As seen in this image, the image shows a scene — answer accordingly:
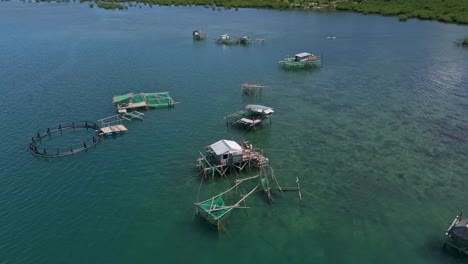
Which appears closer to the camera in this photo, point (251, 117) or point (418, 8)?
point (251, 117)

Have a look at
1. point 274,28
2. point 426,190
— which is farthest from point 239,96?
point 274,28

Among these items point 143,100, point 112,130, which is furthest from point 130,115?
point 112,130

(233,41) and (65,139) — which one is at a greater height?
(233,41)

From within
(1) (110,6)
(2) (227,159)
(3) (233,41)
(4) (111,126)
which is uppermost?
(1) (110,6)

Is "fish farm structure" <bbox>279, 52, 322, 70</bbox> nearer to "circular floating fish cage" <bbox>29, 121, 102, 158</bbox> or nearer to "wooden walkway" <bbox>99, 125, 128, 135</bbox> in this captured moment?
"wooden walkway" <bbox>99, 125, 128, 135</bbox>

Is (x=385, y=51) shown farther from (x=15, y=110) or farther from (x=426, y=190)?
(x=15, y=110)

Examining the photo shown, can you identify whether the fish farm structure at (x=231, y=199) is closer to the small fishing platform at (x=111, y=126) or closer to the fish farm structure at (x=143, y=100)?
the small fishing platform at (x=111, y=126)

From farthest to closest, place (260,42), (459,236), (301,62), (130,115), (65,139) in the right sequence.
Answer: (260,42), (301,62), (130,115), (65,139), (459,236)

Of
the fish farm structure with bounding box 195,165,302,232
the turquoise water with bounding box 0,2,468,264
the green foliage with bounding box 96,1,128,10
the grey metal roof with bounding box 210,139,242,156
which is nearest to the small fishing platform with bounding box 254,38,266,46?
the turquoise water with bounding box 0,2,468,264

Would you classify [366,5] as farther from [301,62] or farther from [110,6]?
[110,6]
